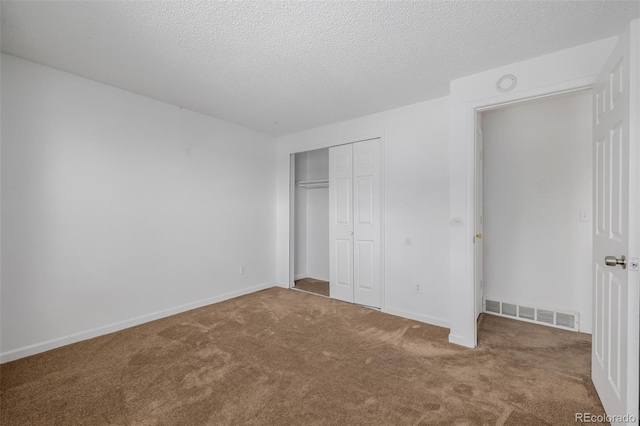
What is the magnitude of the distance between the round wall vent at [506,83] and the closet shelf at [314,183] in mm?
2598

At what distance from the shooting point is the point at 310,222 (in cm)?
529

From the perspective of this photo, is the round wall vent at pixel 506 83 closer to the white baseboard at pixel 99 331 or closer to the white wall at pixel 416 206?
the white wall at pixel 416 206

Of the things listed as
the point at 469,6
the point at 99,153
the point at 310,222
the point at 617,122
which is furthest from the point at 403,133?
the point at 99,153

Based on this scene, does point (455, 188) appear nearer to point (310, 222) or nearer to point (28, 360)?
point (310, 222)

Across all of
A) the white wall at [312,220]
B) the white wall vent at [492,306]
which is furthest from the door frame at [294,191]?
the white wall vent at [492,306]

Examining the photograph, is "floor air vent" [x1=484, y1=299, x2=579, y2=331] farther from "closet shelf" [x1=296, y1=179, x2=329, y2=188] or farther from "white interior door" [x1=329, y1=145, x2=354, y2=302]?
"closet shelf" [x1=296, y1=179, x2=329, y2=188]

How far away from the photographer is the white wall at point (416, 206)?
310 cm

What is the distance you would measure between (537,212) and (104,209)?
4.64 meters

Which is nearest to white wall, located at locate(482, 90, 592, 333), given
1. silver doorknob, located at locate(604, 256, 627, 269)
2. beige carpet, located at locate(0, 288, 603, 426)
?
beige carpet, located at locate(0, 288, 603, 426)

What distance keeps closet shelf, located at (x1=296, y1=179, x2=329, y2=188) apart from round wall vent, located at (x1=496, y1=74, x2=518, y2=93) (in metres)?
2.60

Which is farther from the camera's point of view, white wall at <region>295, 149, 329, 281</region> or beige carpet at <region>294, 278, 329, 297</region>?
white wall at <region>295, 149, 329, 281</region>

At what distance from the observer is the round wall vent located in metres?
2.40

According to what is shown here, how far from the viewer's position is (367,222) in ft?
12.3

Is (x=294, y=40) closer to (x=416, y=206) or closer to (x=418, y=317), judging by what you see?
(x=416, y=206)
